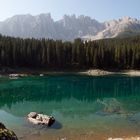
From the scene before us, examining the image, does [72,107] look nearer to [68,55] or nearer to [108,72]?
[108,72]

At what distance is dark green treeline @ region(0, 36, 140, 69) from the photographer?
136m

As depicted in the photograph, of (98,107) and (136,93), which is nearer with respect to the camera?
(98,107)

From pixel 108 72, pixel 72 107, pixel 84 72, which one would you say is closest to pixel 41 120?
pixel 72 107

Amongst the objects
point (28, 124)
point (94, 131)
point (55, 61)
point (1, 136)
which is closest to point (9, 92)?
point (28, 124)

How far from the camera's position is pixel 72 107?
176 ft

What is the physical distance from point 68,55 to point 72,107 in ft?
294

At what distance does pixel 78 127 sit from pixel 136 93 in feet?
120

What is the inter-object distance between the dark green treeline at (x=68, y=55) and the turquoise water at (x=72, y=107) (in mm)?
56107

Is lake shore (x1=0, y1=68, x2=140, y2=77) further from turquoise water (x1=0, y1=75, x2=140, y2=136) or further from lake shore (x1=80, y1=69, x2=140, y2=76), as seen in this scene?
turquoise water (x1=0, y1=75, x2=140, y2=136)

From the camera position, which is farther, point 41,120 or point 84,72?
point 84,72

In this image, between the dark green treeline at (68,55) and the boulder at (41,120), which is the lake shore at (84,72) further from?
the boulder at (41,120)

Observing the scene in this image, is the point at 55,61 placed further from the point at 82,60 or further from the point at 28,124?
the point at 28,124

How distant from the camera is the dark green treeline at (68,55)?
446 feet

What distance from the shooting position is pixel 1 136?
15.7 m
